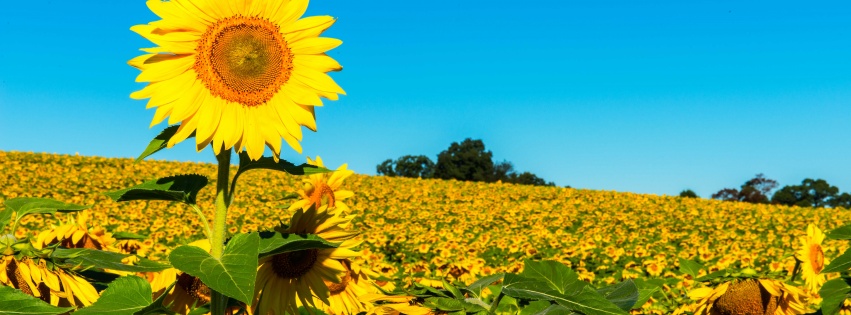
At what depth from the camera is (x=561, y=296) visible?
1703 mm

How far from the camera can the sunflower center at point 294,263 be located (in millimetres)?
2316

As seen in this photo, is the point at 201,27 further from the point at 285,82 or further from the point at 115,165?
the point at 115,165

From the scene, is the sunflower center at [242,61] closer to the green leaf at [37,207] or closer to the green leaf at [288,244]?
the green leaf at [288,244]

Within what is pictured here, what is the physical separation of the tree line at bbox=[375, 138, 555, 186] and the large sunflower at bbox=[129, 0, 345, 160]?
5541cm

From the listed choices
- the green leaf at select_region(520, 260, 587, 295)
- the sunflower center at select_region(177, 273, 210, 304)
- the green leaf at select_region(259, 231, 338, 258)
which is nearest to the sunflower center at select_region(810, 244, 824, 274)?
the green leaf at select_region(520, 260, 587, 295)

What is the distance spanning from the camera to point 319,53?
2.02 metres

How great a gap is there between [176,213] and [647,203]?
44.6 feet

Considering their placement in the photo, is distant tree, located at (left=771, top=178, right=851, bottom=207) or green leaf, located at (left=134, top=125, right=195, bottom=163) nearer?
green leaf, located at (left=134, top=125, right=195, bottom=163)

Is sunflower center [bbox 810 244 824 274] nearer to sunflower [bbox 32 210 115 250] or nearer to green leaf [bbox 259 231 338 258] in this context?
green leaf [bbox 259 231 338 258]

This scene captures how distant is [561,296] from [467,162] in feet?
192

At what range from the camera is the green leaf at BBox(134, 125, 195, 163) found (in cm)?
187

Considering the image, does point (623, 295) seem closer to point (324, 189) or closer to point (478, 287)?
point (478, 287)

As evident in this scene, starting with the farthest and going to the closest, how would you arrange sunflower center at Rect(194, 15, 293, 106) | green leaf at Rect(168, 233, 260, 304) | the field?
the field → sunflower center at Rect(194, 15, 293, 106) → green leaf at Rect(168, 233, 260, 304)

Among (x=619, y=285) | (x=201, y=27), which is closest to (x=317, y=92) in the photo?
(x=201, y=27)
